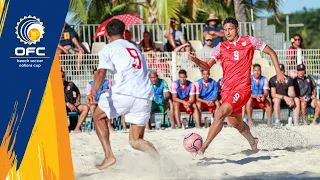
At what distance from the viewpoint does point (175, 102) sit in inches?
602

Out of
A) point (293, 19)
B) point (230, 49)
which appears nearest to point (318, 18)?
point (293, 19)

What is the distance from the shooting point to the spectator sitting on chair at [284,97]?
15.4 m

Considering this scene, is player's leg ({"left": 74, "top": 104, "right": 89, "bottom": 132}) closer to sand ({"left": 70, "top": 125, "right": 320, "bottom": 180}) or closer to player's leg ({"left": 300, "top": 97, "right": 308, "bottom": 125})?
sand ({"left": 70, "top": 125, "right": 320, "bottom": 180})

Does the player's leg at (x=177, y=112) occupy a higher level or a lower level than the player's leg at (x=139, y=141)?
lower

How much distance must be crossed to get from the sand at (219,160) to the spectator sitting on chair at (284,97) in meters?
2.56

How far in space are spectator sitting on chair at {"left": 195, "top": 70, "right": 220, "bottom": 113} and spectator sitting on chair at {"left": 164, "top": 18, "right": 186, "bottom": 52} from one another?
2247 millimetres

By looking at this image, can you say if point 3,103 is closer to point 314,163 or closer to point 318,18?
point 314,163

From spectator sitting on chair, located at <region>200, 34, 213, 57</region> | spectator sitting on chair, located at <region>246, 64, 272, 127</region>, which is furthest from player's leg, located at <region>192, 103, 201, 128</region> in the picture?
spectator sitting on chair, located at <region>200, 34, 213, 57</region>

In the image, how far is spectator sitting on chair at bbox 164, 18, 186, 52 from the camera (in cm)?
1752

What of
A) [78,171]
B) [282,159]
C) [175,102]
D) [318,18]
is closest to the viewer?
[78,171]

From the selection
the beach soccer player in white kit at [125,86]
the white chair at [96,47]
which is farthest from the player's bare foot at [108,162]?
the white chair at [96,47]

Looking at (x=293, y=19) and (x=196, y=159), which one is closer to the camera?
(x=196, y=159)

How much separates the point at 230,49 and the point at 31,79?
4619mm

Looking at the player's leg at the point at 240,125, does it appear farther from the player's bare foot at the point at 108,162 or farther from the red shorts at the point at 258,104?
the red shorts at the point at 258,104
